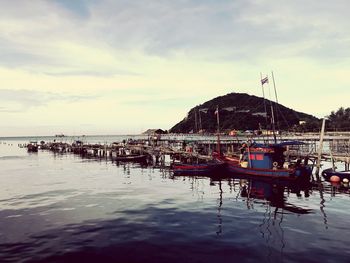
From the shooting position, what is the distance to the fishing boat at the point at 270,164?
43781 millimetres

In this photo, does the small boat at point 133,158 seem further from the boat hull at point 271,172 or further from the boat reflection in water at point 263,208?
the boat reflection in water at point 263,208

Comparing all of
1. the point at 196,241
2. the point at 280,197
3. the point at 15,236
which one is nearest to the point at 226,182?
the point at 280,197

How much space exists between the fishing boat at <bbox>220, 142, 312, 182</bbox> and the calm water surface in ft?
11.4

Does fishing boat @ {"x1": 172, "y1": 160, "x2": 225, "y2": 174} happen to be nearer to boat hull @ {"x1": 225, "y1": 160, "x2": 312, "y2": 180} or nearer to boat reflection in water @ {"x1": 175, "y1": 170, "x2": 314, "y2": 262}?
boat hull @ {"x1": 225, "y1": 160, "x2": 312, "y2": 180}

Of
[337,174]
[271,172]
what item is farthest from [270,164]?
[337,174]

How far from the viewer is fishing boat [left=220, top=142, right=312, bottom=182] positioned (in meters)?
43.8

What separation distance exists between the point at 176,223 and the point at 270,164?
87.8 feet

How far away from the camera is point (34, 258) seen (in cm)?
1794

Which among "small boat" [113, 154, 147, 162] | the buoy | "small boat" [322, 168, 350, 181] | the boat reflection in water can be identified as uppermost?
"small boat" [113, 154, 147, 162]

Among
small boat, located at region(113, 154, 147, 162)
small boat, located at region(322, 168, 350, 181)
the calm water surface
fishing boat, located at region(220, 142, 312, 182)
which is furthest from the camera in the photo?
small boat, located at region(113, 154, 147, 162)

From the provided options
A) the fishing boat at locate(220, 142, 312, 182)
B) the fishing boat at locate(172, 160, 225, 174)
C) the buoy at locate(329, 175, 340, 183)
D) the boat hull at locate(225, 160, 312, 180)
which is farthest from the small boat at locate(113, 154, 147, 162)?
the buoy at locate(329, 175, 340, 183)

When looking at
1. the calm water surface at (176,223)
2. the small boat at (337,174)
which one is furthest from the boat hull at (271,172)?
the calm water surface at (176,223)

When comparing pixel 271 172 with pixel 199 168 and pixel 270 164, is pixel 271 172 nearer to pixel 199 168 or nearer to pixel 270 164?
pixel 270 164

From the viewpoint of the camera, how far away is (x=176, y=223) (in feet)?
81.4
